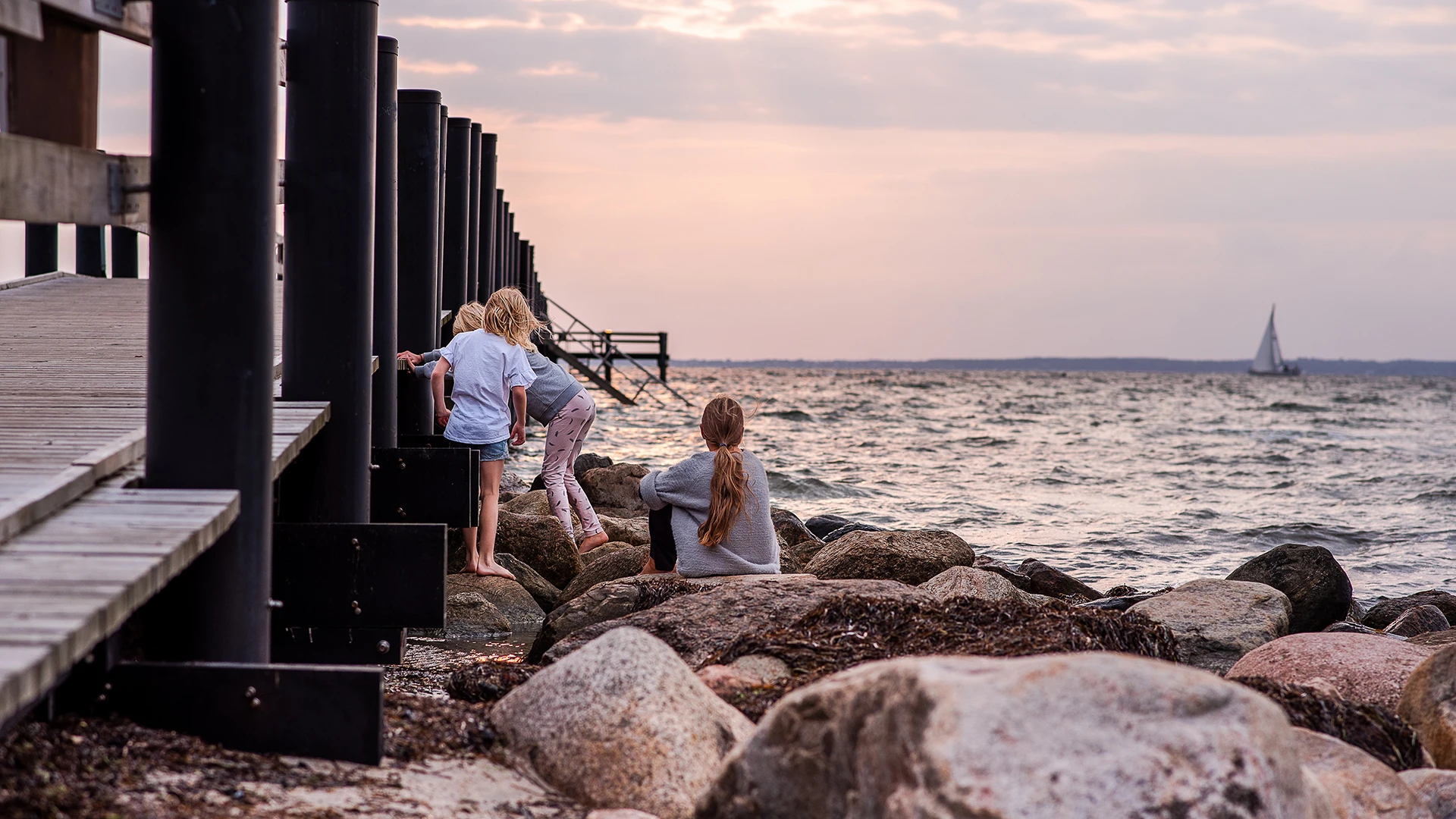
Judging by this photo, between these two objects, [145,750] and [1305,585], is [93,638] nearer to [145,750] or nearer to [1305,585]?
[145,750]

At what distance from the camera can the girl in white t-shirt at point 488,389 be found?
7508 millimetres

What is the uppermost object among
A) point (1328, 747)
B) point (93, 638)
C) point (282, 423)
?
point (282, 423)

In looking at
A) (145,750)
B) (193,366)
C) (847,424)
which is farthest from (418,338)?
(847,424)

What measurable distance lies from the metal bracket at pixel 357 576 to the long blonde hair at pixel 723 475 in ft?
6.09

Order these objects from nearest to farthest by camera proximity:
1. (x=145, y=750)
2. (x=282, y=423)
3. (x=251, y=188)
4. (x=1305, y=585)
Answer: (x=145, y=750), (x=251, y=188), (x=282, y=423), (x=1305, y=585)

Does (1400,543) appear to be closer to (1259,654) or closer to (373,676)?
(1259,654)

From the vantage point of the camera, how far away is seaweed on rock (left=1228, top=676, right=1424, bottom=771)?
4289mm

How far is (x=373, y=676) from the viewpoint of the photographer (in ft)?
9.57

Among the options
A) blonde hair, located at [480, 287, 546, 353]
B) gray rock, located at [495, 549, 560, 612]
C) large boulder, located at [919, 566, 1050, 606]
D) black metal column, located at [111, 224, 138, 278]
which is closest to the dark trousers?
large boulder, located at [919, 566, 1050, 606]

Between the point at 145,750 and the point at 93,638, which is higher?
the point at 93,638

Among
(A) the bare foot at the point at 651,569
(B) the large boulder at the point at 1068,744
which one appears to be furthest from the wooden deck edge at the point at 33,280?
(B) the large boulder at the point at 1068,744

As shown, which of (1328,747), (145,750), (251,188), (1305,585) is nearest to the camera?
(145,750)

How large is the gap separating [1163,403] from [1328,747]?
65.8 metres

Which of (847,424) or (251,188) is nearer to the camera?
(251,188)
